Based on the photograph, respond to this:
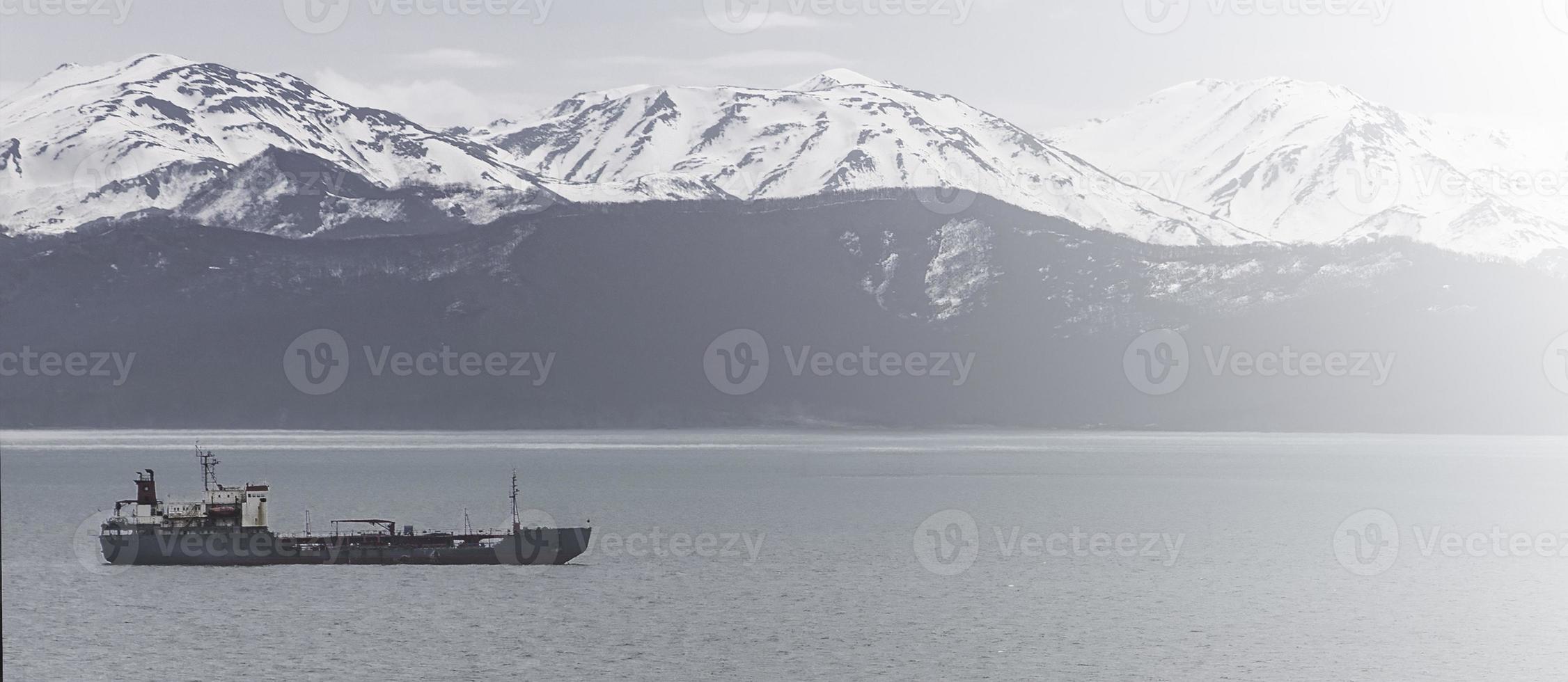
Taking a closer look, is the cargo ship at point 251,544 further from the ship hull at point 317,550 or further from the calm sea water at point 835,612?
the calm sea water at point 835,612

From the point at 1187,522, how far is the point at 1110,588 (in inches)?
2572

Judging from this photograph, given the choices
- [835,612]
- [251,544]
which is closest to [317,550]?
[251,544]

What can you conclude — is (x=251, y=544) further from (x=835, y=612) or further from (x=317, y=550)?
(x=835, y=612)

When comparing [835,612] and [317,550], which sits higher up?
[317,550]

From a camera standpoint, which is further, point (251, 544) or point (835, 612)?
point (251, 544)

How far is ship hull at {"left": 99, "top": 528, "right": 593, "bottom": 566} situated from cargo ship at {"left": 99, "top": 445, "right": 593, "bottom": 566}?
0.17 feet

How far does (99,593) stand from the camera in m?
104

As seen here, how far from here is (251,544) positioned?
121 meters

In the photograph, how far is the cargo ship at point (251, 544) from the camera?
120m

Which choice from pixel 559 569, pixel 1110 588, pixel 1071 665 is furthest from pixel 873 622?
pixel 559 569

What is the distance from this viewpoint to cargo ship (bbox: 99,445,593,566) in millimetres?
120125

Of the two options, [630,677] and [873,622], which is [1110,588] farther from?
[630,677]

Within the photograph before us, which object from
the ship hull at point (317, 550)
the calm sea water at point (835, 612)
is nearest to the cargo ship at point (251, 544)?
the ship hull at point (317, 550)

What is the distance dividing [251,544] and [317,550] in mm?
4635
